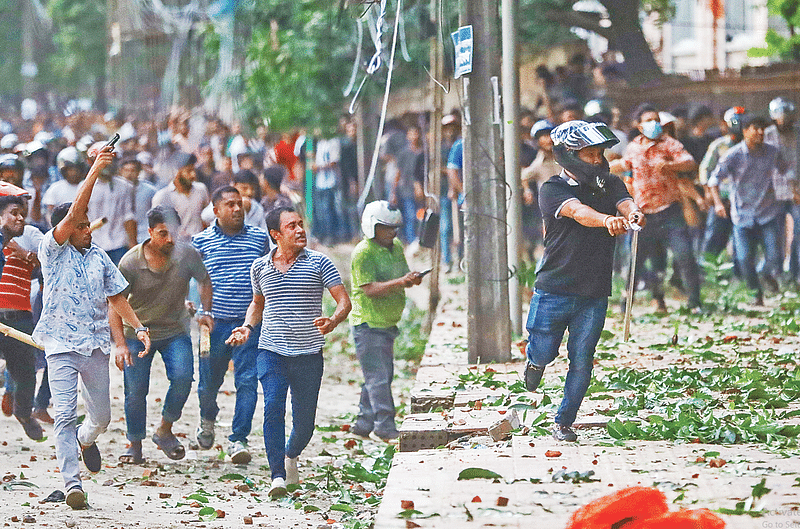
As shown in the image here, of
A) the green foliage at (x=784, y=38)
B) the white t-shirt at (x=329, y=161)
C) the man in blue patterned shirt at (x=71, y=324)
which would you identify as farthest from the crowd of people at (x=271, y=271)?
the white t-shirt at (x=329, y=161)

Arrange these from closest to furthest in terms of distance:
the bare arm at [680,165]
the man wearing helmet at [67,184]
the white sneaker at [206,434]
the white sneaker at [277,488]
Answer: the white sneaker at [277,488] → the white sneaker at [206,434] → the man wearing helmet at [67,184] → the bare arm at [680,165]

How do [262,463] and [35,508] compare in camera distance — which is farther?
[262,463]

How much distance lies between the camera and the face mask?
1206 cm

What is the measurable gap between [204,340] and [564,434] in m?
2.84

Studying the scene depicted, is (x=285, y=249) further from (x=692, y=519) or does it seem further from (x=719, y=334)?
(x=719, y=334)

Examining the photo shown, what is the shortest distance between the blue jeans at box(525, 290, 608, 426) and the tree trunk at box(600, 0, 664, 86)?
1252cm

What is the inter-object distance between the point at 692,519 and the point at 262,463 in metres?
4.38

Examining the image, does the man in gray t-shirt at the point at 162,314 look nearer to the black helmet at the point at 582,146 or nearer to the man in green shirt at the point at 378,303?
the man in green shirt at the point at 378,303

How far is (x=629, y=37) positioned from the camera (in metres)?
20.0

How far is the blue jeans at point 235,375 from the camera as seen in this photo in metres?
9.09

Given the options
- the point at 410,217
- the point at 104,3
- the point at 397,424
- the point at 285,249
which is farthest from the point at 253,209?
the point at 104,3

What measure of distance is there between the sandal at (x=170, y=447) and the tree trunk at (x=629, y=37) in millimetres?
11991

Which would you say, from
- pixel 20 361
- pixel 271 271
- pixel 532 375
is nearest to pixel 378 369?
pixel 532 375

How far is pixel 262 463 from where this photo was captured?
9.17m
